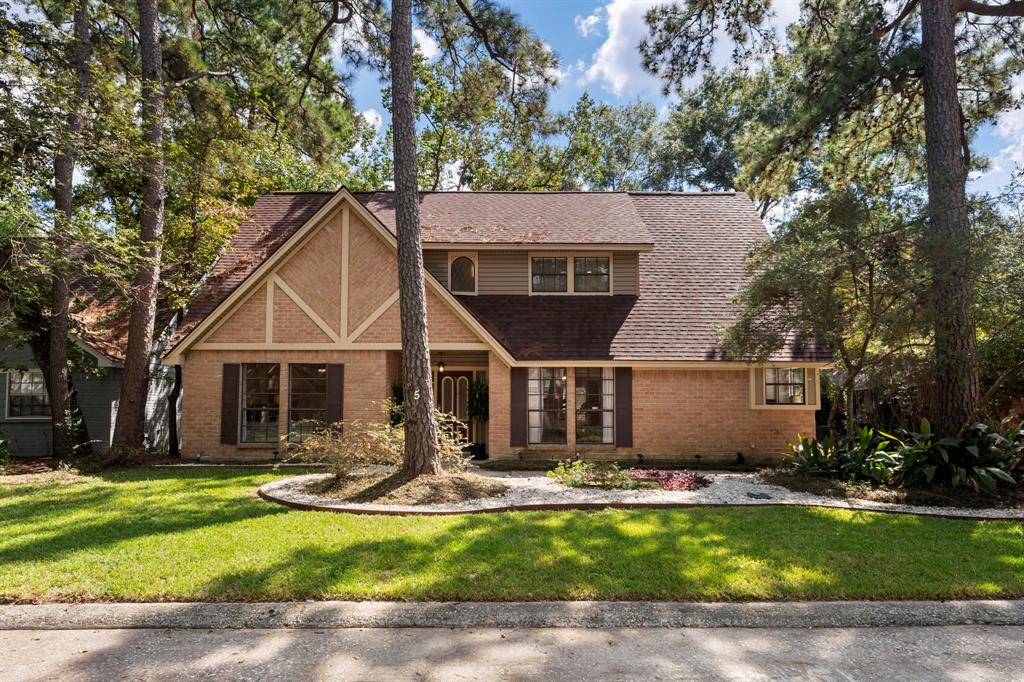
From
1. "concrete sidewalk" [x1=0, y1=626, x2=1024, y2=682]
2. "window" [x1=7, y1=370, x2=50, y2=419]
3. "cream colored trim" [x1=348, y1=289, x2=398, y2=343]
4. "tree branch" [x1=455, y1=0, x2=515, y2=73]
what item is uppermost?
"tree branch" [x1=455, y1=0, x2=515, y2=73]

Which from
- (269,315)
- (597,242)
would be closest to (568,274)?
(597,242)

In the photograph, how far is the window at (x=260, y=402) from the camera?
44.9 ft

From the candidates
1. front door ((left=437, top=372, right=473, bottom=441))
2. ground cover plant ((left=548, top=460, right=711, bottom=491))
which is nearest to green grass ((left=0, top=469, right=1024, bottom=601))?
ground cover plant ((left=548, top=460, right=711, bottom=491))

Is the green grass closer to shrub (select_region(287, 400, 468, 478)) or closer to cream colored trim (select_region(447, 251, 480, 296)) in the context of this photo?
shrub (select_region(287, 400, 468, 478))

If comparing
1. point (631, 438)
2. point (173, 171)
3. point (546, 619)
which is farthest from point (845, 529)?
point (173, 171)

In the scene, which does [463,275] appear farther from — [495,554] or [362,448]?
[495,554]

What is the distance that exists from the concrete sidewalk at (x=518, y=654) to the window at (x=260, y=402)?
30.6 feet

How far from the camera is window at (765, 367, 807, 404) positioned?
1355 cm

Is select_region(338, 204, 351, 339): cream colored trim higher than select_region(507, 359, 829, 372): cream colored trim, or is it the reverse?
select_region(338, 204, 351, 339): cream colored trim

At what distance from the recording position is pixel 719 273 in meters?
15.7

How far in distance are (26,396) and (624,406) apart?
1628 centimetres

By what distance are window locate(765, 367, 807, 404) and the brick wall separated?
0.31 meters

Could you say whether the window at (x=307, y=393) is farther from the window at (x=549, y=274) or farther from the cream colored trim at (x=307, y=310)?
the window at (x=549, y=274)

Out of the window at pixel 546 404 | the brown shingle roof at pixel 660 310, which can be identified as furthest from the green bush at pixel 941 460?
the window at pixel 546 404
